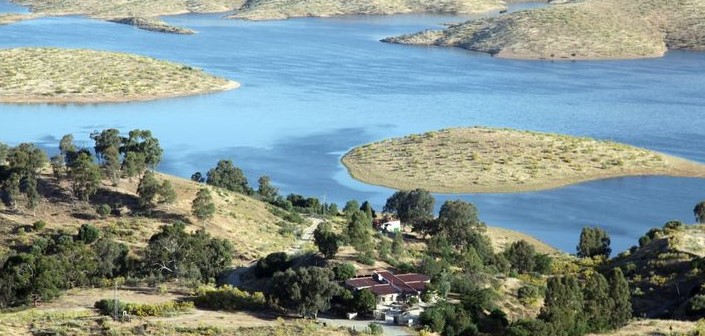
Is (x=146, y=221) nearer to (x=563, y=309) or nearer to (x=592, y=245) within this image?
(x=592, y=245)

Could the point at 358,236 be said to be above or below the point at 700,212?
above

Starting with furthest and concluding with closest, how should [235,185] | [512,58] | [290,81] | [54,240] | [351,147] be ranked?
[512,58] → [290,81] → [351,147] → [235,185] → [54,240]

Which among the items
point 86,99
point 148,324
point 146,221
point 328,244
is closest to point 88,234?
point 146,221

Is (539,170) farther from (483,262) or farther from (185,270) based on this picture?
(185,270)

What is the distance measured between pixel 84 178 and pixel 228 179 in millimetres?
17353

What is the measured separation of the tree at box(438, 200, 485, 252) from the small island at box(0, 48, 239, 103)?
76366 mm

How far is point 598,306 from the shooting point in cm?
4962

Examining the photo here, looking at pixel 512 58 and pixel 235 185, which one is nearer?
pixel 235 185

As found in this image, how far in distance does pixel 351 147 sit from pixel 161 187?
44.2 metres

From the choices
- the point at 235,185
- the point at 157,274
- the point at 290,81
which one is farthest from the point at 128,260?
the point at 290,81

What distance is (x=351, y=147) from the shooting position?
111 m

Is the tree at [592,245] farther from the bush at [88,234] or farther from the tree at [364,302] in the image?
the bush at [88,234]

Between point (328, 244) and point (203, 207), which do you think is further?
point (203, 207)

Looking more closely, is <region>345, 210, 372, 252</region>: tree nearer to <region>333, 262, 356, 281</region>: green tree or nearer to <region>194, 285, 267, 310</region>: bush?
<region>333, 262, 356, 281</region>: green tree
